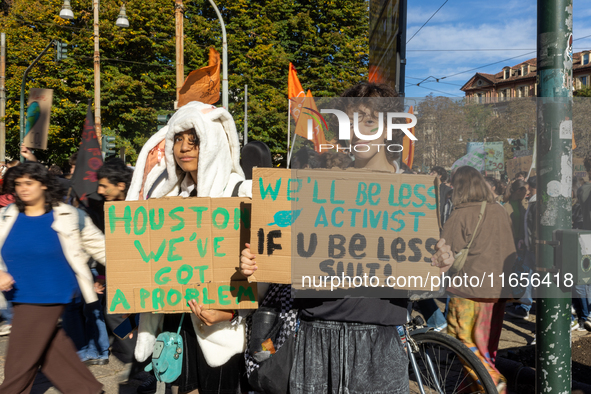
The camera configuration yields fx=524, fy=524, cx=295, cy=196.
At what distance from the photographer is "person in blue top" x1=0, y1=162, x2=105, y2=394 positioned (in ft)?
11.6

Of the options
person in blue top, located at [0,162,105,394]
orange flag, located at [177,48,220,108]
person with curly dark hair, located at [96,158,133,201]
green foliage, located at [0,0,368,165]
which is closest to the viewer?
orange flag, located at [177,48,220,108]

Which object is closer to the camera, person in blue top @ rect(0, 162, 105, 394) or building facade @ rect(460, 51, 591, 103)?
building facade @ rect(460, 51, 591, 103)

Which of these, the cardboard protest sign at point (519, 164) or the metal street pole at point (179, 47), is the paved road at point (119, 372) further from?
the metal street pole at point (179, 47)

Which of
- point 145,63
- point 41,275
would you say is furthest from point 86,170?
point 145,63

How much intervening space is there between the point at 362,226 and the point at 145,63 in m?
25.6

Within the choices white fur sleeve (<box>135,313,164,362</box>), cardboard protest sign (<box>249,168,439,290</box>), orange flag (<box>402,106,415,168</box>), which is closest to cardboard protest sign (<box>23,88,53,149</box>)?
white fur sleeve (<box>135,313,164,362</box>)

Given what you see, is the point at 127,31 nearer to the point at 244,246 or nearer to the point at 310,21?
the point at 310,21

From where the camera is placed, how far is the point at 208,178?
262 centimetres

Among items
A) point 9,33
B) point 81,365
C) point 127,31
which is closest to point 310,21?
point 127,31

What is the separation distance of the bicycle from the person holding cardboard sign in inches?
40.9

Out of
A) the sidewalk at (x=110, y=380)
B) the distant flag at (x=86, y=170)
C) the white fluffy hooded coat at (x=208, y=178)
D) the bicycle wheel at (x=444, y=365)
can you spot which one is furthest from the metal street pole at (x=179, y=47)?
the bicycle wheel at (x=444, y=365)

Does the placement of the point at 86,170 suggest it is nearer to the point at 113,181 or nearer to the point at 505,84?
the point at 113,181

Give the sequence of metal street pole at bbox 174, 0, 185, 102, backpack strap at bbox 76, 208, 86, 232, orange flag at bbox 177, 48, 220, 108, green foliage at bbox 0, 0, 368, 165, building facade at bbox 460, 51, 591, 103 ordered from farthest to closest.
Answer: green foliage at bbox 0, 0, 368, 165, metal street pole at bbox 174, 0, 185, 102, backpack strap at bbox 76, 208, 86, 232, orange flag at bbox 177, 48, 220, 108, building facade at bbox 460, 51, 591, 103

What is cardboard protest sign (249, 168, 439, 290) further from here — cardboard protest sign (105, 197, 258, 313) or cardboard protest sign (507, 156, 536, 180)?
cardboard protest sign (507, 156, 536, 180)
